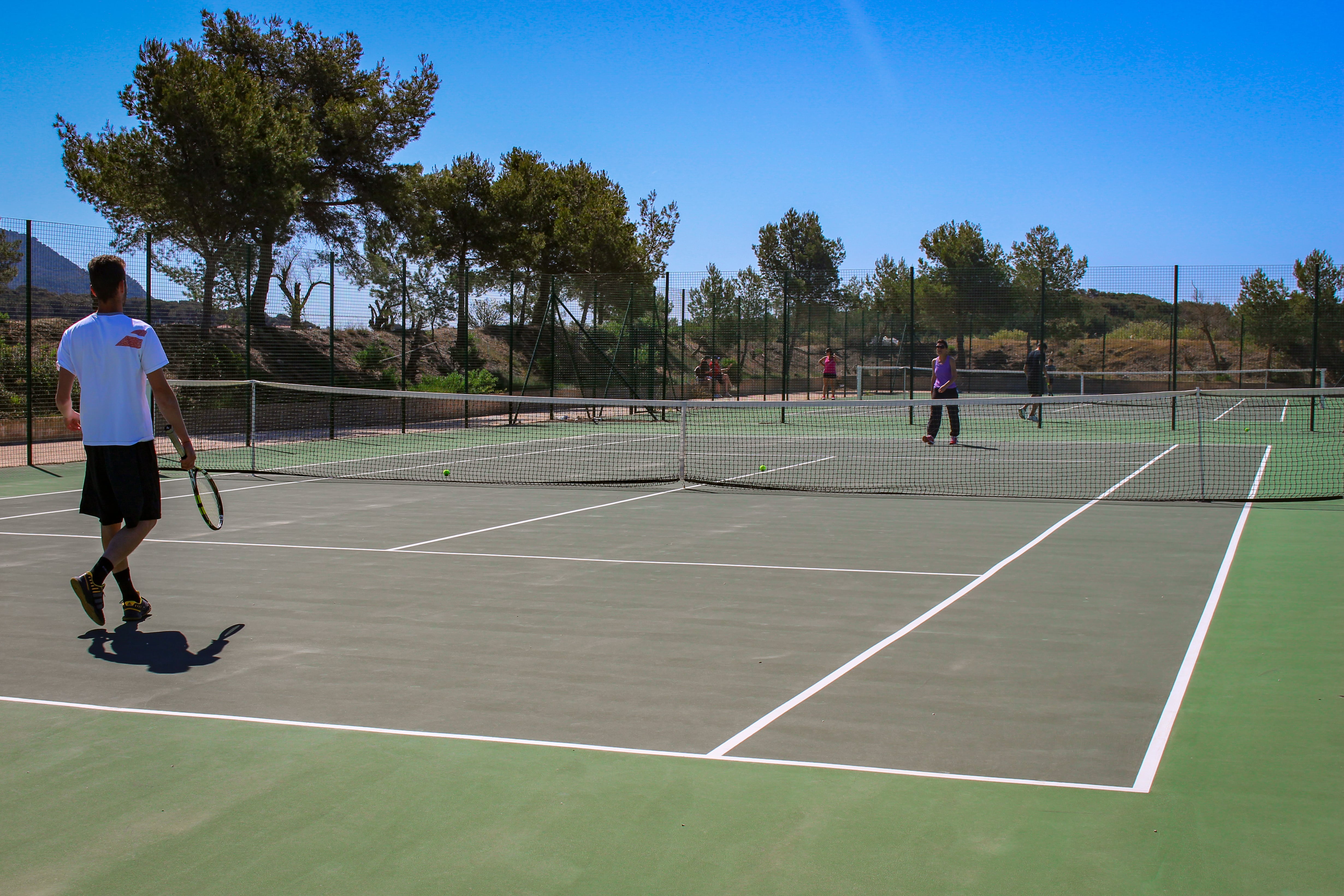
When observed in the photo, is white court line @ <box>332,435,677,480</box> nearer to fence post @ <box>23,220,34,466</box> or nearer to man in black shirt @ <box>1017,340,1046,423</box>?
fence post @ <box>23,220,34,466</box>

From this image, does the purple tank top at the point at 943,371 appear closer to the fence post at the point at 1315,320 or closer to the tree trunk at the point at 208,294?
the fence post at the point at 1315,320

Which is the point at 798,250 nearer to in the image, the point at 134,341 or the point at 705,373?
the point at 705,373

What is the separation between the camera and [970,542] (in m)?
7.99

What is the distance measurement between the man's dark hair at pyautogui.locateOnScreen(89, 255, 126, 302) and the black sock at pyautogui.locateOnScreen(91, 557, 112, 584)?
1245 mm

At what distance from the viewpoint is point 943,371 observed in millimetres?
16266

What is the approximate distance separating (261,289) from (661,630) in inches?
597

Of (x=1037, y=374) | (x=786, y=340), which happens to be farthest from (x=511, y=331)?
(x=1037, y=374)

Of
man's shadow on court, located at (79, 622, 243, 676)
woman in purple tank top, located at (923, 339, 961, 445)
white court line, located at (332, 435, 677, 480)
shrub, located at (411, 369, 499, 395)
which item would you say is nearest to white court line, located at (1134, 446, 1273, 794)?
man's shadow on court, located at (79, 622, 243, 676)

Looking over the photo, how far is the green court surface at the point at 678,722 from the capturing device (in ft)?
9.18

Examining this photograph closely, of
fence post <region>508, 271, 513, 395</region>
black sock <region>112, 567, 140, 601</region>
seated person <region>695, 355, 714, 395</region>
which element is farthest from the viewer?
seated person <region>695, 355, 714, 395</region>

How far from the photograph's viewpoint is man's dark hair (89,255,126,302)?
201 inches

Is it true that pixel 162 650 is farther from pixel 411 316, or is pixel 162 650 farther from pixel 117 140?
pixel 411 316

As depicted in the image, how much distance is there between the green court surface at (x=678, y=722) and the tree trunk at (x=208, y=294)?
34.1ft

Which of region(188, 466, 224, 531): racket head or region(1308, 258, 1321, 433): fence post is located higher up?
region(1308, 258, 1321, 433): fence post
